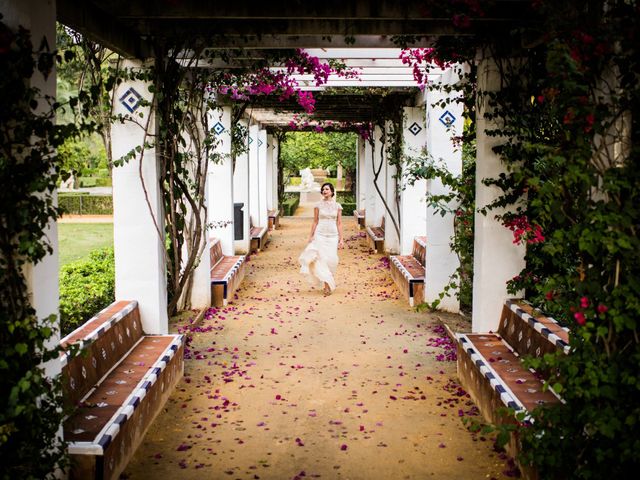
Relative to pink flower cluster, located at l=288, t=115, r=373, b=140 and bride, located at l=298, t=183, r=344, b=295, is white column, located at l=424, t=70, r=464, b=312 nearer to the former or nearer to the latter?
bride, located at l=298, t=183, r=344, b=295

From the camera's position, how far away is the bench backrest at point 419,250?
11.4m

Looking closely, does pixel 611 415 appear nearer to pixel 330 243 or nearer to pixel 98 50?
pixel 98 50

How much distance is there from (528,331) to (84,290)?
4753 mm

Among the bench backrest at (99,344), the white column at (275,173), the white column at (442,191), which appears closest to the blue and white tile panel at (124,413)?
the bench backrest at (99,344)

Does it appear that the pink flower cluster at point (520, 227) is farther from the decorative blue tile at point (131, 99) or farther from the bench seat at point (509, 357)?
the decorative blue tile at point (131, 99)

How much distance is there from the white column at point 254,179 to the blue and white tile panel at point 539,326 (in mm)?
11230

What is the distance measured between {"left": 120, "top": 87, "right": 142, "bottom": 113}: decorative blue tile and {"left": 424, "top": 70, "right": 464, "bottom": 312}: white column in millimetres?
3855

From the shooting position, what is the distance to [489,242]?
21.6 ft

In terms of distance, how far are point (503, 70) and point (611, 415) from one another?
3861 millimetres

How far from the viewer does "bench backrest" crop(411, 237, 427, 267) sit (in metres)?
11.4

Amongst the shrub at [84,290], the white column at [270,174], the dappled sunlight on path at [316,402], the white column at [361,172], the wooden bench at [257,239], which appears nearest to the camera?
the dappled sunlight on path at [316,402]

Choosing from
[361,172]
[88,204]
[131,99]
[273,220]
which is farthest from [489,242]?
[88,204]

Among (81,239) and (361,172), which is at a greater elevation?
(361,172)

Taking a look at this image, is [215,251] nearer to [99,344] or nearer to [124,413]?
[99,344]
